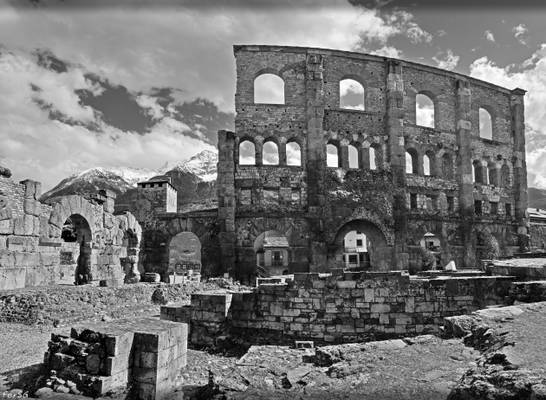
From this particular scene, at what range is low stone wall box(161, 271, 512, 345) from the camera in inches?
408

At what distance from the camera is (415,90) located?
26125mm

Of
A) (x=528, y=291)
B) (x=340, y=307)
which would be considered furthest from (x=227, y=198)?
(x=528, y=291)

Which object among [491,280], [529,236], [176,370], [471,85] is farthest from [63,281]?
[529,236]

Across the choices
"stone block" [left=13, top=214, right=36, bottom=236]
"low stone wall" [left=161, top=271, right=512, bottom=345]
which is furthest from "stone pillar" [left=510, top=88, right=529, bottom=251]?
"stone block" [left=13, top=214, right=36, bottom=236]

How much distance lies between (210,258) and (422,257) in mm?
12630

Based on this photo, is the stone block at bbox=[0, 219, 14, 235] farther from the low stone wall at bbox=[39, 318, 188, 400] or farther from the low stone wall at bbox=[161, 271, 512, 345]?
the low stone wall at bbox=[39, 318, 188, 400]

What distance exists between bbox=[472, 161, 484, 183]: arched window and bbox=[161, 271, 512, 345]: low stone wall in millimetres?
19678

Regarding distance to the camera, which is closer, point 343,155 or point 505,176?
point 343,155

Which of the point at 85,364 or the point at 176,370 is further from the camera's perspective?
the point at 176,370

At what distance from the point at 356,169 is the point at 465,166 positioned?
328 inches

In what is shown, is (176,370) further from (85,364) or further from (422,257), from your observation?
(422,257)

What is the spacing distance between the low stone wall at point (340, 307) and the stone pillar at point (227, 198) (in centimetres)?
1099

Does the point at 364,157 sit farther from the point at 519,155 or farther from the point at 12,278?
the point at 12,278

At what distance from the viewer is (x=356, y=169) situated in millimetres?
23922
